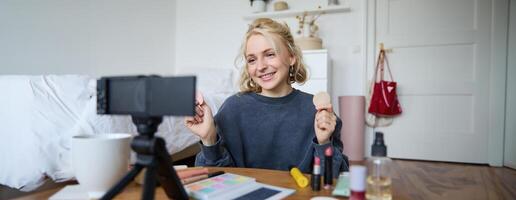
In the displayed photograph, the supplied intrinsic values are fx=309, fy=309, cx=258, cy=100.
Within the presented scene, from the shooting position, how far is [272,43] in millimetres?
818

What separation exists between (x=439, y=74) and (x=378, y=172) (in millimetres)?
2564

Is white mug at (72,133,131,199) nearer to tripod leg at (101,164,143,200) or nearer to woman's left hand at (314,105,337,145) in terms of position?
tripod leg at (101,164,143,200)

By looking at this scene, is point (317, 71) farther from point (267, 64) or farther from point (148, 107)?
point (148, 107)

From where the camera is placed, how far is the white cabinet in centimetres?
252

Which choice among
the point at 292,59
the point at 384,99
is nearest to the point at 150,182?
the point at 292,59

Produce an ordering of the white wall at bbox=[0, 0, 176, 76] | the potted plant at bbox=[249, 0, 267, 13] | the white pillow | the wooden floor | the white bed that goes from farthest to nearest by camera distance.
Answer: the potted plant at bbox=[249, 0, 267, 13]
the white pillow
the white wall at bbox=[0, 0, 176, 76]
the wooden floor
the white bed

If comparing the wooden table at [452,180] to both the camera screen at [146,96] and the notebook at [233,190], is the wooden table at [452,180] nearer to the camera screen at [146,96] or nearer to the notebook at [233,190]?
the notebook at [233,190]

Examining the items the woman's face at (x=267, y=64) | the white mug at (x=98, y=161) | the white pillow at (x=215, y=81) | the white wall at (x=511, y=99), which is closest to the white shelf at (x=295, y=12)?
the white pillow at (x=215, y=81)

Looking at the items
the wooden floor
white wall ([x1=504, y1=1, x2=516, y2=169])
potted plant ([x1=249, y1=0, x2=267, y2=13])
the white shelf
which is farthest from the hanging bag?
potted plant ([x1=249, y1=0, x2=267, y2=13])

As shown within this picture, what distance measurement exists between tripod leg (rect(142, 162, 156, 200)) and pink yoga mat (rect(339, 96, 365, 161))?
238 cm

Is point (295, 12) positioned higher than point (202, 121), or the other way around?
point (295, 12)

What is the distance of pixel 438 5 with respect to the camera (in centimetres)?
258

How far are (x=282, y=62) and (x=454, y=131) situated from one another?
7.67 feet

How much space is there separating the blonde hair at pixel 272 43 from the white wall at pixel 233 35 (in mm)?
2006
